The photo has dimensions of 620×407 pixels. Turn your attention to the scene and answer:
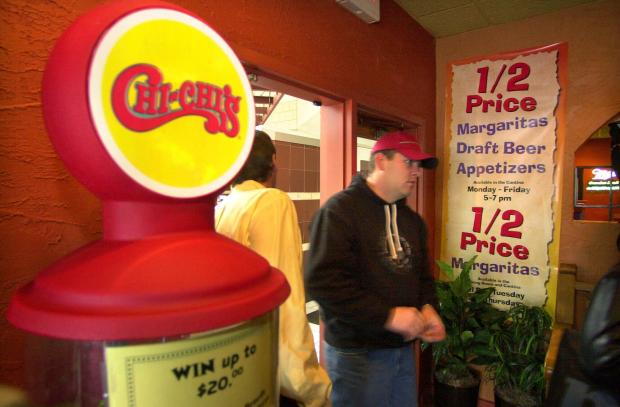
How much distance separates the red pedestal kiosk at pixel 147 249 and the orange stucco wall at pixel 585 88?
2861mm

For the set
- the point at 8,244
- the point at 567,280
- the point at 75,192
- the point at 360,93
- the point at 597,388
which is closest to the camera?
the point at 8,244

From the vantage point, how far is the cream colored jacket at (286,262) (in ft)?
2.54

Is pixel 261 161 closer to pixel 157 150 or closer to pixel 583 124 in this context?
pixel 157 150

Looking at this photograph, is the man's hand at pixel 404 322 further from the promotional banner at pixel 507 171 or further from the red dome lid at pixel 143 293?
the promotional banner at pixel 507 171

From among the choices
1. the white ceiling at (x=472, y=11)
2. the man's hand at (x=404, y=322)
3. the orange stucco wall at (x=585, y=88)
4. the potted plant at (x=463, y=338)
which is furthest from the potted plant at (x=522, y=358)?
the white ceiling at (x=472, y=11)

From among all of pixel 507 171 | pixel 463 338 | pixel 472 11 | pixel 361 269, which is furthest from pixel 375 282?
pixel 472 11

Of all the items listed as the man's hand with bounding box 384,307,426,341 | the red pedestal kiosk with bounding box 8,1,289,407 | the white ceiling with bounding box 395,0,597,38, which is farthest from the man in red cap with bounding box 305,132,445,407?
the white ceiling with bounding box 395,0,597,38

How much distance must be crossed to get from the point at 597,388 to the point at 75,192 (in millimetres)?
1465

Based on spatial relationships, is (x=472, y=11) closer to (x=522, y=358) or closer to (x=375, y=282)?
(x=375, y=282)

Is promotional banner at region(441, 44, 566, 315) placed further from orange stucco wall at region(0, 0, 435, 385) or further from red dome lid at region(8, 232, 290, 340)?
red dome lid at region(8, 232, 290, 340)

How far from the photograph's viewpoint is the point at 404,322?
1.34 metres

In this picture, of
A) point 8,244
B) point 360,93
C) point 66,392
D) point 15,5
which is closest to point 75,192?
point 8,244

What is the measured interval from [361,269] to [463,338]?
4.99 feet

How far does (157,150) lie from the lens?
44cm
